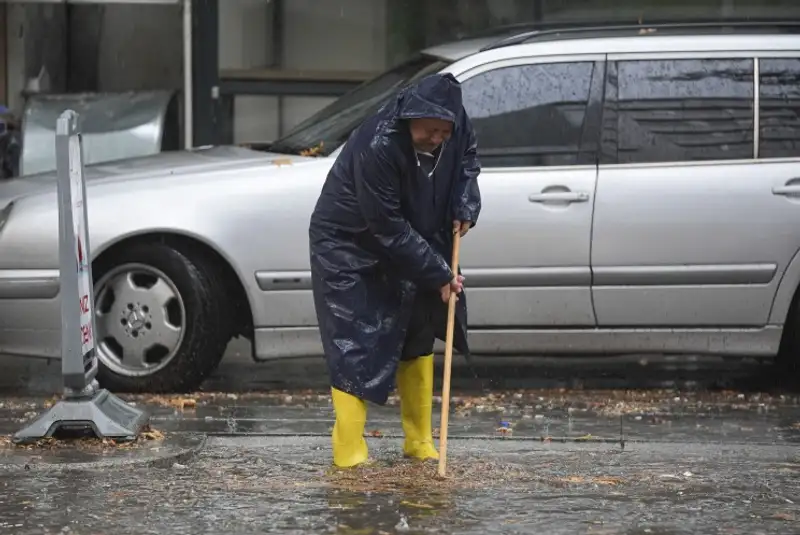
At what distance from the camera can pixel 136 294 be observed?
25.4ft

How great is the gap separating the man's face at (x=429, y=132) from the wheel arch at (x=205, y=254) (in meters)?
2.14

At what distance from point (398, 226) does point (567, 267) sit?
7.13 ft

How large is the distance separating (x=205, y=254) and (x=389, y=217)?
2.25 meters

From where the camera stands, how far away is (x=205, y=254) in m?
7.83

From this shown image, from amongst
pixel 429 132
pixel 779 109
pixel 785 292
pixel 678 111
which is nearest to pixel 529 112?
pixel 678 111

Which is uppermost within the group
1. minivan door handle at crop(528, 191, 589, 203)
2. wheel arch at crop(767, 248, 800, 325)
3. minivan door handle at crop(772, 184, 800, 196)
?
minivan door handle at crop(772, 184, 800, 196)

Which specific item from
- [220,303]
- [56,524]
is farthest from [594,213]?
[56,524]

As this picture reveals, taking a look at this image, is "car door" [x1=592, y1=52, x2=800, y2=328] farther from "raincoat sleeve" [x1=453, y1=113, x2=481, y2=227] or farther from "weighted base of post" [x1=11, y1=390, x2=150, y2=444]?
"weighted base of post" [x1=11, y1=390, x2=150, y2=444]

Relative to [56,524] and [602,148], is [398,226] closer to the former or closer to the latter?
[56,524]

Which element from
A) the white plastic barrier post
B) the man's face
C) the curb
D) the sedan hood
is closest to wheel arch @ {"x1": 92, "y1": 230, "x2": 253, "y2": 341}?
the sedan hood

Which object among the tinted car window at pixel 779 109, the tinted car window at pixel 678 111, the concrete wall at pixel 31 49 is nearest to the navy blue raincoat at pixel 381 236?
the tinted car window at pixel 678 111

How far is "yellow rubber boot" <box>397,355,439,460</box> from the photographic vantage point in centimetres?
624

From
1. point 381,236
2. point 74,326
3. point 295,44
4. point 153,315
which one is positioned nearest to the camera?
point 381,236

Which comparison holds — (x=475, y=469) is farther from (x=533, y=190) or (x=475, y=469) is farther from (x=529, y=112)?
(x=529, y=112)
